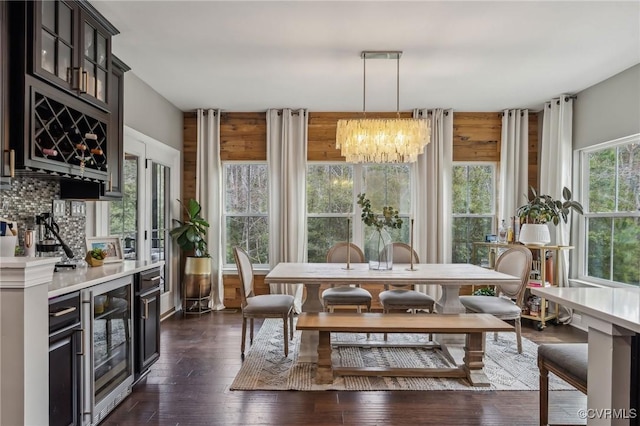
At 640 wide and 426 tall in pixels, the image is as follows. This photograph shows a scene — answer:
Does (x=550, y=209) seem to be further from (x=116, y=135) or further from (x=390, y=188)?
(x=116, y=135)

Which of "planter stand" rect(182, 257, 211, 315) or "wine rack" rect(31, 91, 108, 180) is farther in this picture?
"planter stand" rect(182, 257, 211, 315)

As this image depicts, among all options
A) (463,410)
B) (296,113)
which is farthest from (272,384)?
(296,113)

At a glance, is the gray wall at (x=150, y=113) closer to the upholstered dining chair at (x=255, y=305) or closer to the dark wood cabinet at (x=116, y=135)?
the dark wood cabinet at (x=116, y=135)

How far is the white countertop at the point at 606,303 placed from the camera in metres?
1.44

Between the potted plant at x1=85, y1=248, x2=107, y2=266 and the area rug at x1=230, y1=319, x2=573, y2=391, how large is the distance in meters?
1.35

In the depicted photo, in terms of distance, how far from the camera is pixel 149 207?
465 centimetres

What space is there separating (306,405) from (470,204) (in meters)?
3.98

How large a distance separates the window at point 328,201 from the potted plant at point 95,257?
310cm

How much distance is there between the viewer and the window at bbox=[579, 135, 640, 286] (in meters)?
4.04

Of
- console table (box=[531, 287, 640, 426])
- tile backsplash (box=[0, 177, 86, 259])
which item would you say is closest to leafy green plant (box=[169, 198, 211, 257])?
tile backsplash (box=[0, 177, 86, 259])

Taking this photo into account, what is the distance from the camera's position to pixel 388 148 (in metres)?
3.80

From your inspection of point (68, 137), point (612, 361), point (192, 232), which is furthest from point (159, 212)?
point (612, 361)

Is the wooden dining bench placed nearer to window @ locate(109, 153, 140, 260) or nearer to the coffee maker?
the coffee maker

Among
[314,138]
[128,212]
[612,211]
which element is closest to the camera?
[128,212]
